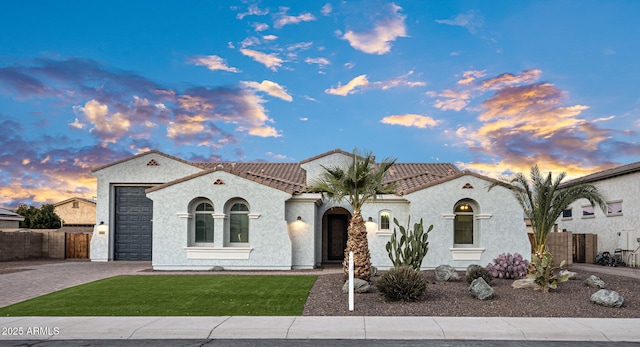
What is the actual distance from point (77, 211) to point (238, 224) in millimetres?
33159

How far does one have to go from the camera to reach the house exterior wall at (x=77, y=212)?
48500mm

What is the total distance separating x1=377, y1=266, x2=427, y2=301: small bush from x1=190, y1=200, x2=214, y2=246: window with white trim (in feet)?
34.5

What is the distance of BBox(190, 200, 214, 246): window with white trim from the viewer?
22.1m

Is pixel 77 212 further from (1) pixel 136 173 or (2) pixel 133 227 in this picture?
(1) pixel 136 173

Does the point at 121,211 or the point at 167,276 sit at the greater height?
the point at 121,211

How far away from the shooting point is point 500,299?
45.9ft

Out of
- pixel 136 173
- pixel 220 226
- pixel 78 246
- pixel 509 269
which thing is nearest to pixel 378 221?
pixel 509 269

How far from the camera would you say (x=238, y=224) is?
2198 centimetres

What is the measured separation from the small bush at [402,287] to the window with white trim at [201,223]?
1050 centimetres

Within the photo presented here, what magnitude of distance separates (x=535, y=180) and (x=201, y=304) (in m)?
10.9

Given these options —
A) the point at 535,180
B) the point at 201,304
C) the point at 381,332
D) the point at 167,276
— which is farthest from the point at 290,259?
the point at 381,332

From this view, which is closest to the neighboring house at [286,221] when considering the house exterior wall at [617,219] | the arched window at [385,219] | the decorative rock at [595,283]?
the arched window at [385,219]

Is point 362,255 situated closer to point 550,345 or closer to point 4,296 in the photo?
point 550,345

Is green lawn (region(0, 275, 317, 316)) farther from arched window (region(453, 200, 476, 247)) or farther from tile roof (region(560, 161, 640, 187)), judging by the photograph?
tile roof (region(560, 161, 640, 187))
